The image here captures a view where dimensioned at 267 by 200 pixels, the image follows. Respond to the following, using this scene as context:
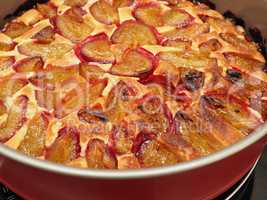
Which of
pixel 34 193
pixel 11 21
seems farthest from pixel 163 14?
pixel 34 193

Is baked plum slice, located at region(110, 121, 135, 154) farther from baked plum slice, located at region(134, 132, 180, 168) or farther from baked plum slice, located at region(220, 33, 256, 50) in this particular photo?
baked plum slice, located at region(220, 33, 256, 50)

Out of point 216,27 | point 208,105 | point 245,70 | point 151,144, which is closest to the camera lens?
point 151,144

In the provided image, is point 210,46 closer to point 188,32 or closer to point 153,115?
point 188,32

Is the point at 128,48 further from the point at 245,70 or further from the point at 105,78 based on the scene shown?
the point at 245,70

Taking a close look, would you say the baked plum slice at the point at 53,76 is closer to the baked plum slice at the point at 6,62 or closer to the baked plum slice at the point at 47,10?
the baked plum slice at the point at 6,62

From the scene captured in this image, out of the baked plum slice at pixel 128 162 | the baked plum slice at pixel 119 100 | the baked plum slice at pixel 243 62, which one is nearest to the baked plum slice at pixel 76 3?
the baked plum slice at pixel 119 100

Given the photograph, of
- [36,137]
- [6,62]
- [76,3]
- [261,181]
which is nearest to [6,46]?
[6,62]

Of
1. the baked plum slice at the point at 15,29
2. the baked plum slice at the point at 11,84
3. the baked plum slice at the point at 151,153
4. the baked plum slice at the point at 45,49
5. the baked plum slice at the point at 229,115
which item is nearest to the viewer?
the baked plum slice at the point at 151,153

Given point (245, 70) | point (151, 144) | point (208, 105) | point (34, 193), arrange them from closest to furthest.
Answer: point (34, 193) < point (151, 144) < point (208, 105) < point (245, 70)
